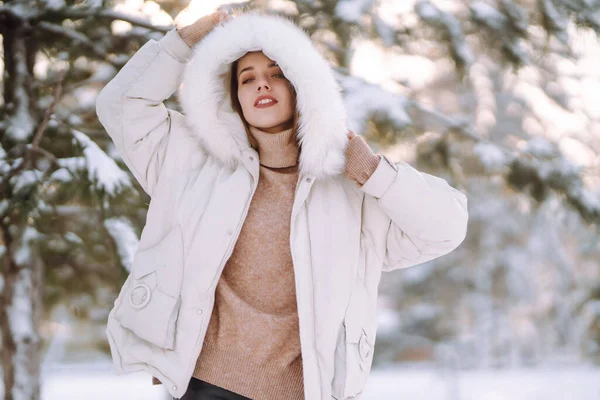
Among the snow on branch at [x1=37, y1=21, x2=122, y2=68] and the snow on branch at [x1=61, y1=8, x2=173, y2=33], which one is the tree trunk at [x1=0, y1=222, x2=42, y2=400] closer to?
the snow on branch at [x1=37, y1=21, x2=122, y2=68]

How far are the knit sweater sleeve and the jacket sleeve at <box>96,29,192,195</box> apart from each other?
59 centimetres

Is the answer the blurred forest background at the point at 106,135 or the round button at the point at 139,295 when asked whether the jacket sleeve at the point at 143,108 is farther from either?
the blurred forest background at the point at 106,135

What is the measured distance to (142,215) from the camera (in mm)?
3633

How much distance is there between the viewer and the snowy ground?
8.56 metres

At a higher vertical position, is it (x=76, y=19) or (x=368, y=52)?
(x=76, y=19)

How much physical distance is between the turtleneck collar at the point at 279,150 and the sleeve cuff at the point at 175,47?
36 centimetres

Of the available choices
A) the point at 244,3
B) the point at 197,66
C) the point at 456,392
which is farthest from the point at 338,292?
the point at 456,392

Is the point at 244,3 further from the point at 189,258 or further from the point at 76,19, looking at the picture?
the point at 189,258

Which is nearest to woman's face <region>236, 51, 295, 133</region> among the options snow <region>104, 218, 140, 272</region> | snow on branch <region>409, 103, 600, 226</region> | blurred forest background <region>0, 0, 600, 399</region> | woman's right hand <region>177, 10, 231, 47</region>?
woman's right hand <region>177, 10, 231, 47</region>

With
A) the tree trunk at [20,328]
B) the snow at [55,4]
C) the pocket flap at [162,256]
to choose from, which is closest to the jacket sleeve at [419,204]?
the pocket flap at [162,256]

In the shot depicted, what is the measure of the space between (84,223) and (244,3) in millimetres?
1509

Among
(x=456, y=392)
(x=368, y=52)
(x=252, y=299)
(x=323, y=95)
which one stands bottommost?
(x=456, y=392)

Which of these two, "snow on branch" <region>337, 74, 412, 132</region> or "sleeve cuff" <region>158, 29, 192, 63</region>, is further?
"snow on branch" <region>337, 74, 412, 132</region>

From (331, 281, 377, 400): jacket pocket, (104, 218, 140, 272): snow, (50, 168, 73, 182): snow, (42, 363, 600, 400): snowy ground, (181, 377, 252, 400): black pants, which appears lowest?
(42, 363, 600, 400): snowy ground
